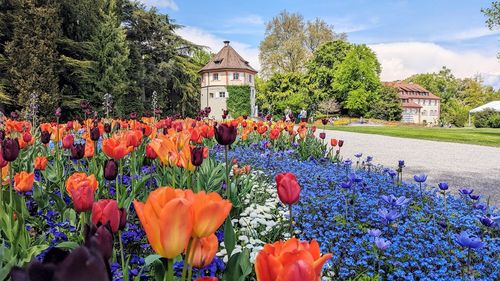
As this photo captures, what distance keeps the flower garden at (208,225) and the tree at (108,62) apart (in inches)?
679

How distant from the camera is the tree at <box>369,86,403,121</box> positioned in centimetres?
4375

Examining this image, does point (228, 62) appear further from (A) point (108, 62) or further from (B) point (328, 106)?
(A) point (108, 62)

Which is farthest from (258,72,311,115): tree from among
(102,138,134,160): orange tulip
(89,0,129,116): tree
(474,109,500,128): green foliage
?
(102,138,134,160): orange tulip

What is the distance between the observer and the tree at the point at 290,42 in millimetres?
43688

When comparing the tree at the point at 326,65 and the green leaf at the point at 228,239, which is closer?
the green leaf at the point at 228,239

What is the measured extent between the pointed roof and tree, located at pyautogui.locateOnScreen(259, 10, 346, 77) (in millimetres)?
2478

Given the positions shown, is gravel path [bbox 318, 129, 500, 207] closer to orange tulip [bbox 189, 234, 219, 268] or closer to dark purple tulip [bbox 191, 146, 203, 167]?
dark purple tulip [bbox 191, 146, 203, 167]

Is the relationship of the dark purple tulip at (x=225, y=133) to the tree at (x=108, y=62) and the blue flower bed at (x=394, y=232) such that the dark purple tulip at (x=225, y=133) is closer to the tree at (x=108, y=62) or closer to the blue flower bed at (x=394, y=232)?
the blue flower bed at (x=394, y=232)

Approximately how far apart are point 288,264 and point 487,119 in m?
46.9

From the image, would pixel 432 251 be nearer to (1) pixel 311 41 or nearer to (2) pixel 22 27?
(2) pixel 22 27

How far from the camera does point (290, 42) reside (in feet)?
140

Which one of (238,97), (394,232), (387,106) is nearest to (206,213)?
(394,232)

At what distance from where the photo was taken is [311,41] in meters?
45.5

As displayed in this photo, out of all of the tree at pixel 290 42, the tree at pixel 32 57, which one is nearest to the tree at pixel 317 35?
the tree at pixel 290 42
